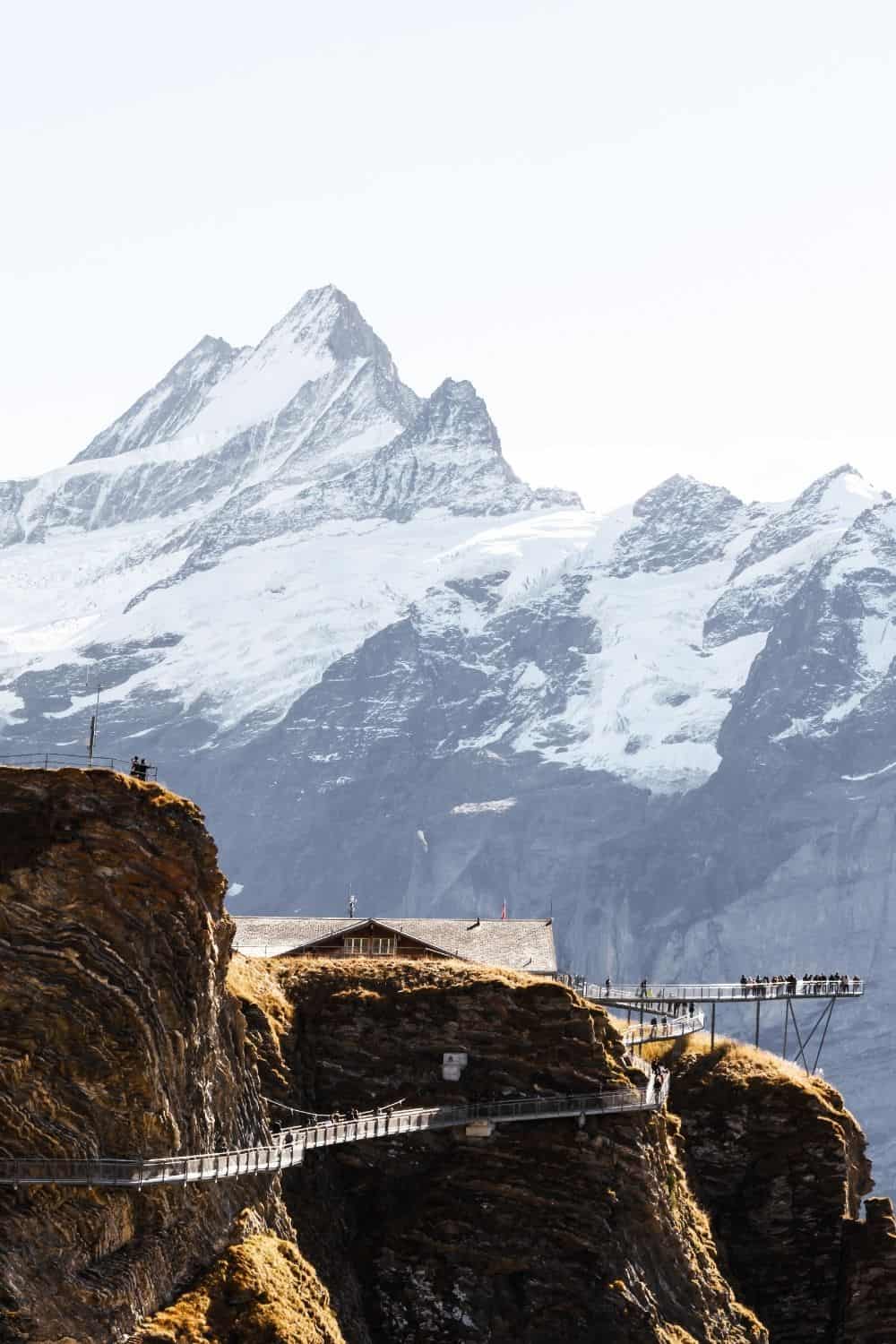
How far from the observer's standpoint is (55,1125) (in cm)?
7531

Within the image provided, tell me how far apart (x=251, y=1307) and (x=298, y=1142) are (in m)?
10.1

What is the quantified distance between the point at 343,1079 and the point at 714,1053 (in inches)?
1061

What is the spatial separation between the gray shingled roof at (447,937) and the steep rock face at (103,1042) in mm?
33116

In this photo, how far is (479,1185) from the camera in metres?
97.1

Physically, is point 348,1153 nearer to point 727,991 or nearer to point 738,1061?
point 738,1061

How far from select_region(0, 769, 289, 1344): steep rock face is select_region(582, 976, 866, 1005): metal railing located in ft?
157

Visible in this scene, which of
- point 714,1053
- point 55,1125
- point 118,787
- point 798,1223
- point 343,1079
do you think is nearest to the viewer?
point 55,1125

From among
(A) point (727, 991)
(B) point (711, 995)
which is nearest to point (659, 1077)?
(B) point (711, 995)

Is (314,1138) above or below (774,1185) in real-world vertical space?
below

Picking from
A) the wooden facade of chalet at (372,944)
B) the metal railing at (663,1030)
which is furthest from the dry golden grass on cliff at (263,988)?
the metal railing at (663,1030)

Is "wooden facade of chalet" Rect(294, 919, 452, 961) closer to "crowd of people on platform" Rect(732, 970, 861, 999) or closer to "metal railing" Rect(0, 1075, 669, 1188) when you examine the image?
"metal railing" Rect(0, 1075, 669, 1188)

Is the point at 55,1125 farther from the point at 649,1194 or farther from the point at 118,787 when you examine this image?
the point at 649,1194

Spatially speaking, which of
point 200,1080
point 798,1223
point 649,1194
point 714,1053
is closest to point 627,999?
point 714,1053

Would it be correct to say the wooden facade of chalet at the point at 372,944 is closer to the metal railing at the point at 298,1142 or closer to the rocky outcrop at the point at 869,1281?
the metal railing at the point at 298,1142
